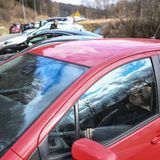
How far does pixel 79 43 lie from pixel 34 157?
64.2 inches

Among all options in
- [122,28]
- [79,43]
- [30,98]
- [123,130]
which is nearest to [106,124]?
[123,130]

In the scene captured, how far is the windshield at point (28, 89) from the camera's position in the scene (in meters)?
2.80

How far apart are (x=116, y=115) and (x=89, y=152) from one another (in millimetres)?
727

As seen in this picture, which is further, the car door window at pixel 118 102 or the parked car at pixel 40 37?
the parked car at pixel 40 37

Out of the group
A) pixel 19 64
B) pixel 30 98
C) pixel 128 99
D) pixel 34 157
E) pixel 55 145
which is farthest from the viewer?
pixel 19 64

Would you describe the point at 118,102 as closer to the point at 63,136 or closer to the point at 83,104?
the point at 83,104

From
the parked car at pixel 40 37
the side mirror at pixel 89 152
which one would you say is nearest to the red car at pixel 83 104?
the side mirror at pixel 89 152

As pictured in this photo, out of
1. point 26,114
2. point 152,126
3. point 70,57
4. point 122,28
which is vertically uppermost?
point 70,57

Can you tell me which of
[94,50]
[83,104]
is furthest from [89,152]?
[94,50]

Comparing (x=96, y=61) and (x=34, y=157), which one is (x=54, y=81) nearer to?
(x=96, y=61)

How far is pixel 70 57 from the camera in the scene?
11.2ft

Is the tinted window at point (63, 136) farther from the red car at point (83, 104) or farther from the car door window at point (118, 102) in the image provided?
the car door window at point (118, 102)

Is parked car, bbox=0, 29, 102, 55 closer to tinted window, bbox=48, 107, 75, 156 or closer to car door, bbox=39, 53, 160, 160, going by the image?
car door, bbox=39, 53, 160, 160

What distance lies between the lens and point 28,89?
3.21m
